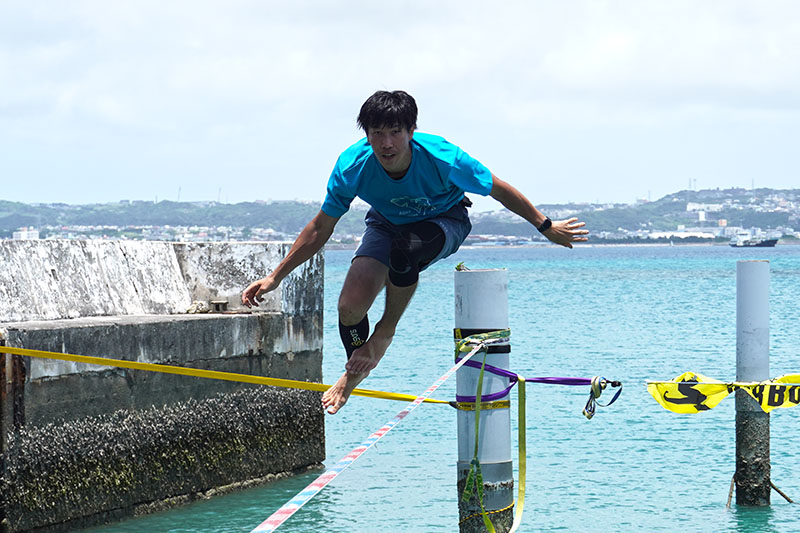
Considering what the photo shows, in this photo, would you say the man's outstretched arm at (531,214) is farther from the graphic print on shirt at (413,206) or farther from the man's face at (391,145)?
the man's face at (391,145)

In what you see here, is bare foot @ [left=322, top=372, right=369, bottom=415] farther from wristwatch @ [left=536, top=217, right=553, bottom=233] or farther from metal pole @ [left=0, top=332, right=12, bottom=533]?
metal pole @ [left=0, top=332, right=12, bottom=533]

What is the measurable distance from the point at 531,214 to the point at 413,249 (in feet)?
2.30

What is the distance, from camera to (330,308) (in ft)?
207

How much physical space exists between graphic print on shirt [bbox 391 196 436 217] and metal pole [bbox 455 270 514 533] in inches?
17.8

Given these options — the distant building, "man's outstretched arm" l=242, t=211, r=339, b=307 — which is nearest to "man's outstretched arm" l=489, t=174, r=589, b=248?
"man's outstretched arm" l=242, t=211, r=339, b=307

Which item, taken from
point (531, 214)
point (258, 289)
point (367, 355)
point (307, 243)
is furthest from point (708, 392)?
point (258, 289)

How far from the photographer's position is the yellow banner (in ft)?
27.4

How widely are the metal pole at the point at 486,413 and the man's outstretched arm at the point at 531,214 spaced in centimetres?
39

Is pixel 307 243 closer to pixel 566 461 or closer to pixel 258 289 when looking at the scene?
pixel 258 289

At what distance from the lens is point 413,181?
20.0ft

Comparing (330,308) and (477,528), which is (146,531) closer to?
(477,528)

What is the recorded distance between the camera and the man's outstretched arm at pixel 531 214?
6.05m

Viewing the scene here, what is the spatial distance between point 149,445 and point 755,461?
18.1 feet

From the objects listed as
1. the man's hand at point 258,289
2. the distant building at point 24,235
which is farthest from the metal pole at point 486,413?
the distant building at point 24,235
